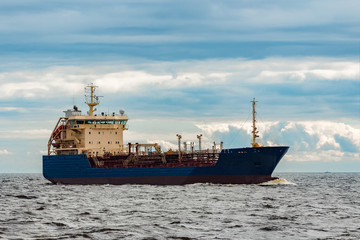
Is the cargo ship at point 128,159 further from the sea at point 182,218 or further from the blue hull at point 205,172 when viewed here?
the sea at point 182,218

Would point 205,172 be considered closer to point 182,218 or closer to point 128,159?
point 128,159

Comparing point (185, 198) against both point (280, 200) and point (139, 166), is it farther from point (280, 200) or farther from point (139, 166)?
point (139, 166)

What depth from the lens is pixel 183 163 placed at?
52688mm

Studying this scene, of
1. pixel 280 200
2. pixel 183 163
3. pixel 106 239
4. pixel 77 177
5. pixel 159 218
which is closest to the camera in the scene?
pixel 106 239

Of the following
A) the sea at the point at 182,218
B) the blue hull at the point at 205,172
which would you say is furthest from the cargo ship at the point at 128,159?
the sea at the point at 182,218

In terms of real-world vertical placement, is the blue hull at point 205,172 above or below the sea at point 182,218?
above

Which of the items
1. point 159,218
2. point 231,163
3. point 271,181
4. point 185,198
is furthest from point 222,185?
point 159,218

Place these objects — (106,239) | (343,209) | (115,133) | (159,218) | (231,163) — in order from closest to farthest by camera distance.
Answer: (106,239), (159,218), (343,209), (231,163), (115,133)

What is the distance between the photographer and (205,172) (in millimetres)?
49688

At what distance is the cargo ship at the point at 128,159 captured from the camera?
4884 cm

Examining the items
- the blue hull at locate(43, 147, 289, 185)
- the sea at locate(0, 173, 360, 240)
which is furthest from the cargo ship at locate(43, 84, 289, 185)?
the sea at locate(0, 173, 360, 240)

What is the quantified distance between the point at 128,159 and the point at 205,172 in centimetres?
1004

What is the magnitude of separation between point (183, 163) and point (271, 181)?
9.05 m

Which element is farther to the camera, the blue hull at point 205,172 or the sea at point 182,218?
the blue hull at point 205,172
